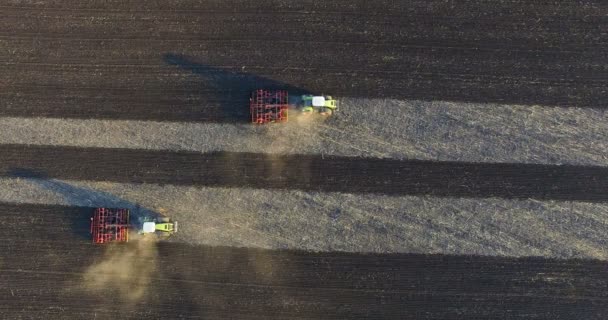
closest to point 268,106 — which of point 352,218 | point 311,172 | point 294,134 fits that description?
point 294,134

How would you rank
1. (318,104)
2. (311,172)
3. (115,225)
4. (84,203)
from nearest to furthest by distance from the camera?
(318,104) < (115,225) < (311,172) < (84,203)

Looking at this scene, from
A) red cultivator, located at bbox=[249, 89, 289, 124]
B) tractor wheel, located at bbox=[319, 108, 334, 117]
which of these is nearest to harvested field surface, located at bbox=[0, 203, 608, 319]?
red cultivator, located at bbox=[249, 89, 289, 124]

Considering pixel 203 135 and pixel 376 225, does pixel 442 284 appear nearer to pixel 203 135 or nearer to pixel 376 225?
pixel 376 225

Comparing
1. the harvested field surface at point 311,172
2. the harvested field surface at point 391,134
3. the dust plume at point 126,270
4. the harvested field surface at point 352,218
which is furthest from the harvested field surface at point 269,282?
the harvested field surface at point 391,134

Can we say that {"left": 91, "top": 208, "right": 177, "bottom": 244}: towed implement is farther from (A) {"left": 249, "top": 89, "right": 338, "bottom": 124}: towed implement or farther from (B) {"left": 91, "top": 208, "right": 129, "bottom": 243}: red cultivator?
(A) {"left": 249, "top": 89, "right": 338, "bottom": 124}: towed implement

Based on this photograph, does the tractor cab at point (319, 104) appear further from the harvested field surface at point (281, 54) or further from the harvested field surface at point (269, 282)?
the harvested field surface at point (269, 282)

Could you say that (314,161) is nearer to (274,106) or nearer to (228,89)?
(274,106)
